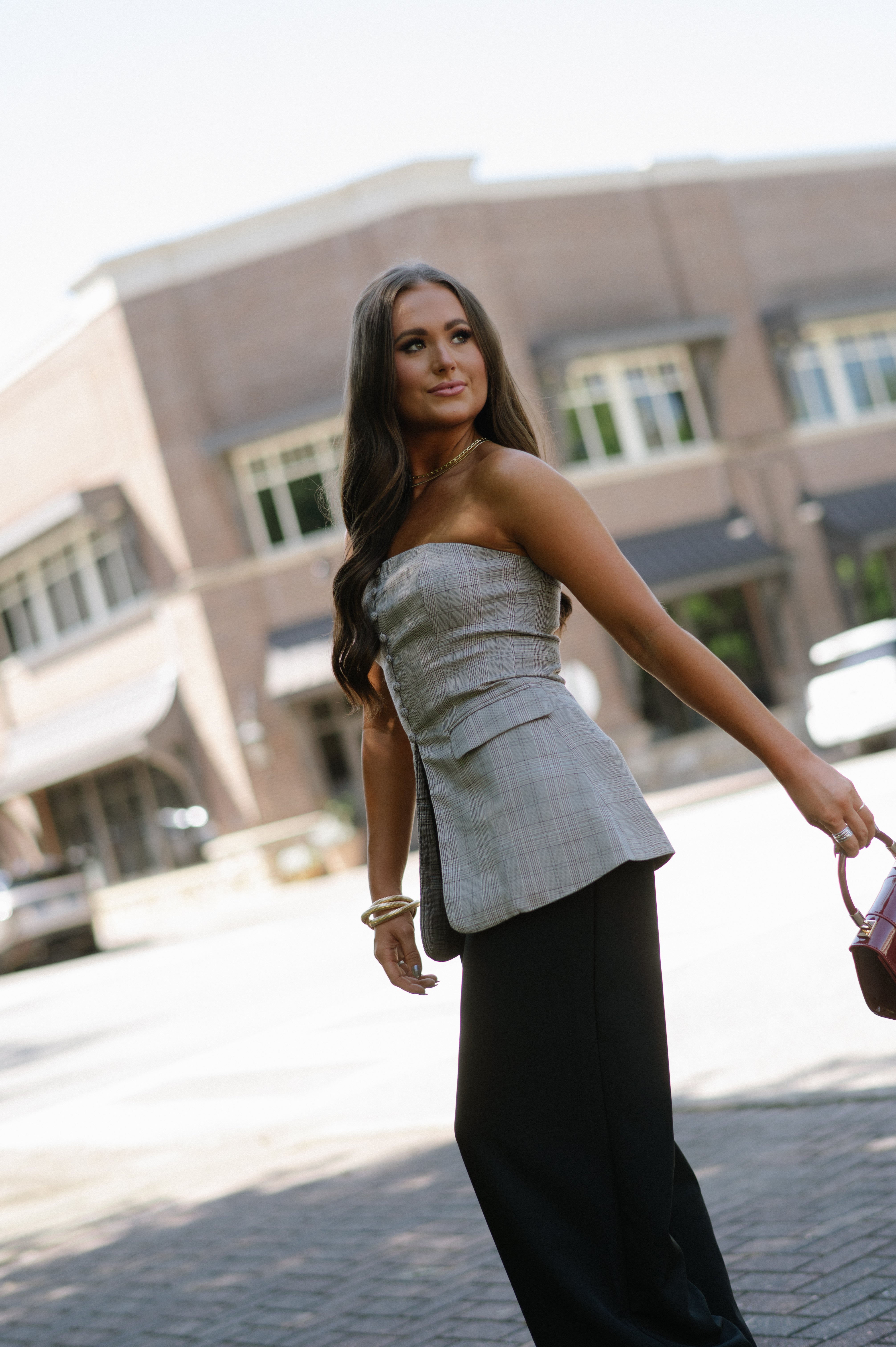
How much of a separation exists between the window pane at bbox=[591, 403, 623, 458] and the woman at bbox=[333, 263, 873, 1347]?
24391 mm

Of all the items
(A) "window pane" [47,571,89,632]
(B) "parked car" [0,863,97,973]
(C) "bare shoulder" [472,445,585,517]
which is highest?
(A) "window pane" [47,571,89,632]

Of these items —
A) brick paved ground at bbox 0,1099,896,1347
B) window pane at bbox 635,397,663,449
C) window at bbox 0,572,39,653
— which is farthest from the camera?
window at bbox 0,572,39,653

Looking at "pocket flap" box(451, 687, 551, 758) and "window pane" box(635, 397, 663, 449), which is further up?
"window pane" box(635, 397, 663, 449)

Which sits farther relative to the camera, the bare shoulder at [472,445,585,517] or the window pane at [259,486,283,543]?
the window pane at [259,486,283,543]

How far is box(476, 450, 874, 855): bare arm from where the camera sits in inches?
88.5

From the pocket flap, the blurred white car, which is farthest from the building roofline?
the pocket flap

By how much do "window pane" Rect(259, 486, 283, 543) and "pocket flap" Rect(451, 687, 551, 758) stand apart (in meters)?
23.5

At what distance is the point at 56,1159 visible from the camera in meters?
6.80

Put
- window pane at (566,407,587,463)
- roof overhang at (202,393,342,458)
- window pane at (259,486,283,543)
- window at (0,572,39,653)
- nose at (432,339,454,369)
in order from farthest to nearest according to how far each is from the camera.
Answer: window at (0,572,39,653), window pane at (566,407,587,463), window pane at (259,486,283,543), roof overhang at (202,393,342,458), nose at (432,339,454,369)

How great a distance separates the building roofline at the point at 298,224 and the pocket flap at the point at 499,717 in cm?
2427

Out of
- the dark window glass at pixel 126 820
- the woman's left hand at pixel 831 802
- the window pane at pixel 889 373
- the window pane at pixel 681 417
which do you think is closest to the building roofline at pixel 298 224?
the window pane at pixel 681 417

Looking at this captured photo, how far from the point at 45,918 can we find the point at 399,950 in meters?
19.2

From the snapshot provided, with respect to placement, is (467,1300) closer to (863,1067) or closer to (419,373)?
(863,1067)

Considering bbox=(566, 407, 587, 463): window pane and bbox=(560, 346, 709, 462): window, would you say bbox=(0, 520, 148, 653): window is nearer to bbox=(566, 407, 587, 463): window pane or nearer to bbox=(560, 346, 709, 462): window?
bbox=(566, 407, 587, 463): window pane
